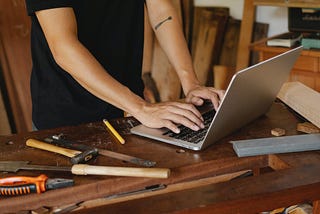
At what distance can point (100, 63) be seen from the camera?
1.19 meters

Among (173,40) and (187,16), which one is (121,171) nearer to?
(173,40)

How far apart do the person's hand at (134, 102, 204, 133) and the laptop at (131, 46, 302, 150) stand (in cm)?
2

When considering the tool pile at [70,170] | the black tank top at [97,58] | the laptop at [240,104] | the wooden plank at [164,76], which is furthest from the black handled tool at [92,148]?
the wooden plank at [164,76]

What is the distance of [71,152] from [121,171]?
154 millimetres

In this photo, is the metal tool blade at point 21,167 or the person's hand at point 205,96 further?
the person's hand at point 205,96

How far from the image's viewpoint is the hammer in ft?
2.64

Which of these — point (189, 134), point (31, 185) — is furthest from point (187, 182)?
point (31, 185)

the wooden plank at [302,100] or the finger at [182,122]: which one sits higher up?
the wooden plank at [302,100]

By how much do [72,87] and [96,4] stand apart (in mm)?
245

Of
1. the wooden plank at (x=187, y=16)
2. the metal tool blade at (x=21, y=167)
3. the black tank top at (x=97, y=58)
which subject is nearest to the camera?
the metal tool blade at (x=21, y=167)

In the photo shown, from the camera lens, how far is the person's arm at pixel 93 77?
0.94 metres

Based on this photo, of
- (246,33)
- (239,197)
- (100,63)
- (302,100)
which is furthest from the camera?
(246,33)

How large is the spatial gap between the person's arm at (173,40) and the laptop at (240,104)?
207 millimetres

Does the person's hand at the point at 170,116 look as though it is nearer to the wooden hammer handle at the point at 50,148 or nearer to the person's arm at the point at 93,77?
the person's arm at the point at 93,77
